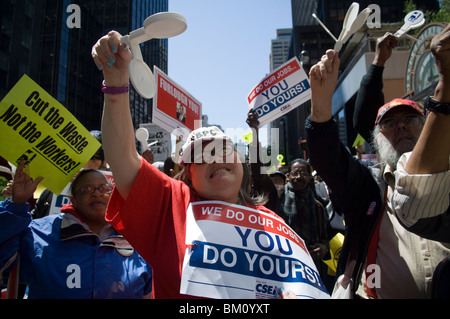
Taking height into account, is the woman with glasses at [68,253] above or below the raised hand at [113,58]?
below

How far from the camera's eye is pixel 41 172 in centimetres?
235

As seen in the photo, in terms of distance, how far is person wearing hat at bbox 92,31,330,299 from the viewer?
56.4 inches

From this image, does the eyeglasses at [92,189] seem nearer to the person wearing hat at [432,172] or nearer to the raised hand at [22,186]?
the raised hand at [22,186]

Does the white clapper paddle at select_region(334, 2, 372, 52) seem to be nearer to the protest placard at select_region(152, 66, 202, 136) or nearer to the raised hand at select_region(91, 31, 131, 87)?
the raised hand at select_region(91, 31, 131, 87)

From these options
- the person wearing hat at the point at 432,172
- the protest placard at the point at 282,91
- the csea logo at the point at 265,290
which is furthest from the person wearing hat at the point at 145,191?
the protest placard at the point at 282,91

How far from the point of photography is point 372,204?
→ 1821 millimetres

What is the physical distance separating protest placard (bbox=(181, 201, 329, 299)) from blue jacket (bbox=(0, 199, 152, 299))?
3.54 feet

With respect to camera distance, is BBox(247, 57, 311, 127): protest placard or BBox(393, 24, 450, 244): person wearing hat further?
BBox(247, 57, 311, 127): protest placard

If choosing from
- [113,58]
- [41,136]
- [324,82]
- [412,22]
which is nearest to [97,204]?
[41,136]

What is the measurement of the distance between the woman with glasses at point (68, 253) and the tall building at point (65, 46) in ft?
43.2

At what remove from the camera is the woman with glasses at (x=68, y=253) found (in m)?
2.12

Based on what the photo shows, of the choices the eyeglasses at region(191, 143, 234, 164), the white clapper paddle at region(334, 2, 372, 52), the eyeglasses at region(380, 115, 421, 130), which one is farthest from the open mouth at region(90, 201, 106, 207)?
the eyeglasses at region(380, 115, 421, 130)

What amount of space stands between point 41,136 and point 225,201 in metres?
1.53

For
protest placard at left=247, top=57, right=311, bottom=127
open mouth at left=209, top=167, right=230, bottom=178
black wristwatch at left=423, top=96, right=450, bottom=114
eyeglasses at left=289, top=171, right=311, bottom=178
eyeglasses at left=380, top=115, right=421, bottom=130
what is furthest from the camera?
eyeglasses at left=289, top=171, right=311, bottom=178
